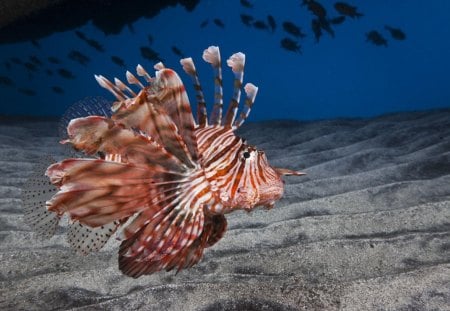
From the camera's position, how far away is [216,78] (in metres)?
2.23

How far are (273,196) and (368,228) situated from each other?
1.17m

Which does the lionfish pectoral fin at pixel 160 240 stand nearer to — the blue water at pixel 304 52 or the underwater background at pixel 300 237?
the underwater background at pixel 300 237

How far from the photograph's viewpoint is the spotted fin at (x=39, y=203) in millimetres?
2383

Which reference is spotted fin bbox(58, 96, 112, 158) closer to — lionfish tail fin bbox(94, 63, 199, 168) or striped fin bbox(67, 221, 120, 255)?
striped fin bbox(67, 221, 120, 255)

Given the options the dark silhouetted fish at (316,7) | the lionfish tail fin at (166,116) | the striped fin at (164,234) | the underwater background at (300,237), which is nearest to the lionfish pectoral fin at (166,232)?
the striped fin at (164,234)

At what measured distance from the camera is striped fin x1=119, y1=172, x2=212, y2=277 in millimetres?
1747

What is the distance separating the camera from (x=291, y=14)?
15.3 metres

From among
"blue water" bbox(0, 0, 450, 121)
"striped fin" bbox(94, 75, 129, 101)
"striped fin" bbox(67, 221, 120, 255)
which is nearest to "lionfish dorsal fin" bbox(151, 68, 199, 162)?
"striped fin" bbox(94, 75, 129, 101)

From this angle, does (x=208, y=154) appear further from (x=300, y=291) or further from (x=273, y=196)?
(x=300, y=291)

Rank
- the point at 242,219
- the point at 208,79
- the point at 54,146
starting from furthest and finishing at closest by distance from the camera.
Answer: the point at 208,79, the point at 54,146, the point at 242,219

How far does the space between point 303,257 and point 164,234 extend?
1036mm

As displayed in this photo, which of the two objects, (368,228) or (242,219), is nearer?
(368,228)

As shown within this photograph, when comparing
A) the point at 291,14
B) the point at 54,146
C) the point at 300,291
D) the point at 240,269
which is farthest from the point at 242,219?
the point at 291,14

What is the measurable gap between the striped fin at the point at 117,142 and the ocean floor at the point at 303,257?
31.5 inches
